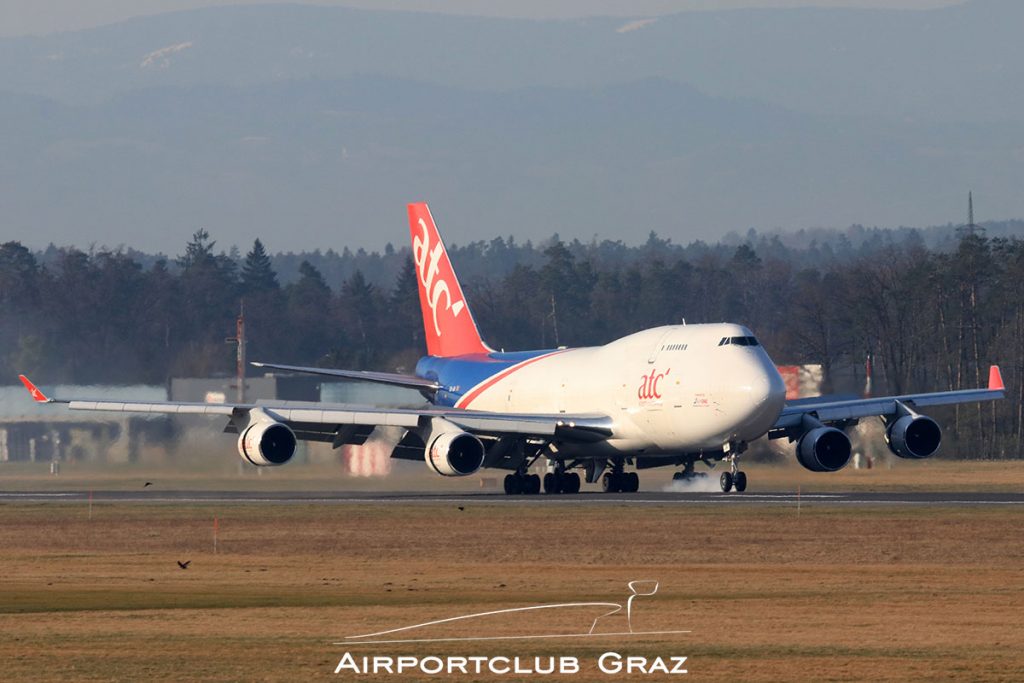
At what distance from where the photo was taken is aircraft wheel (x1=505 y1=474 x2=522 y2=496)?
49.2 m

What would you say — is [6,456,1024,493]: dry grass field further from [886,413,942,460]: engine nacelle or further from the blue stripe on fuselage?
the blue stripe on fuselage

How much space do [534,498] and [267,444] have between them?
701 cm

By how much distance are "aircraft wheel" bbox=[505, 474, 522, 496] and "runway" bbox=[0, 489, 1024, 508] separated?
0.49 meters

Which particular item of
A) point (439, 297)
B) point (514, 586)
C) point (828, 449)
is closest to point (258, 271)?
point (439, 297)

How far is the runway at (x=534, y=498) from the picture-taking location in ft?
138

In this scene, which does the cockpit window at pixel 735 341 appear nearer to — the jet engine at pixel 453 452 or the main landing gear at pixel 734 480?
the main landing gear at pixel 734 480

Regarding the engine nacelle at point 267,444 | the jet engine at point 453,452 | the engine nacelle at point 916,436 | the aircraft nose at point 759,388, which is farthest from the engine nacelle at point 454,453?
the engine nacelle at point 916,436

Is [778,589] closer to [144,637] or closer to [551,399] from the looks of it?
[144,637]

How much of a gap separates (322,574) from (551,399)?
23.9 meters

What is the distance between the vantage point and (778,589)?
2462 cm

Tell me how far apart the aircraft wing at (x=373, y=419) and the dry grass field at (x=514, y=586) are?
5046 millimetres

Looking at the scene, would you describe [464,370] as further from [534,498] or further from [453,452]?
[534,498]

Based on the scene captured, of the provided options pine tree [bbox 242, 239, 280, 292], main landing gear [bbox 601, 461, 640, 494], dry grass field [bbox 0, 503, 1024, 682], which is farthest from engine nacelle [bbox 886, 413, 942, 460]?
pine tree [bbox 242, 239, 280, 292]

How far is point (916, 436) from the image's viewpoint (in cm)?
4869
